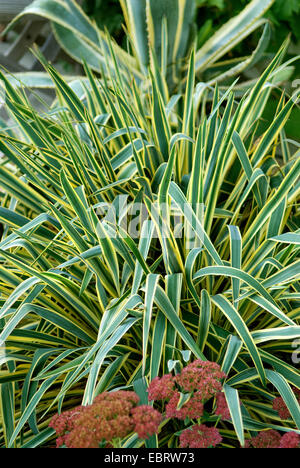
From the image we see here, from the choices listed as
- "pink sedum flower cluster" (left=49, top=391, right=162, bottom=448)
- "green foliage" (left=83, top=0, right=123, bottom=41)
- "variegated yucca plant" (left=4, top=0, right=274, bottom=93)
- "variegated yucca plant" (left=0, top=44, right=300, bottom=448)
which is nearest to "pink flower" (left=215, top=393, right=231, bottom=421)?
"variegated yucca plant" (left=0, top=44, right=300, bottom=448)

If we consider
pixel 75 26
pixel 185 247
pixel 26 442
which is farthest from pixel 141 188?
pixel 75 26

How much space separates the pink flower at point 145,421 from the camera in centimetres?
63

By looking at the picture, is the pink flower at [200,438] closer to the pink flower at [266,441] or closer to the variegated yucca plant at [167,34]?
the pink flower at [266,441]

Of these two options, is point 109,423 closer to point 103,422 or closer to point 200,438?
point 103,422

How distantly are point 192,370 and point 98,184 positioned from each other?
0.62 meters

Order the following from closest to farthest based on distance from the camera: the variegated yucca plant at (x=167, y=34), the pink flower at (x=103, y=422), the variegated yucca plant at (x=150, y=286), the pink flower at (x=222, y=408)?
the pink flower at (x=103, y=422) → the pink flower at (x=222, y=408) → the variegated yucca plant at (x=150, y=286) → the variegated yucca plant at (x=167, y=34)

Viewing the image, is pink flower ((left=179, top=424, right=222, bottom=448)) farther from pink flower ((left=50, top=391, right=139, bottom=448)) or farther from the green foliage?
the green foliage

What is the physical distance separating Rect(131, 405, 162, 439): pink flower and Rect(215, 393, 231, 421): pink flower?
126mm

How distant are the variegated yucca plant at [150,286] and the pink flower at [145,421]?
131mm

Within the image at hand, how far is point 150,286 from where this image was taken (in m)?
0.84

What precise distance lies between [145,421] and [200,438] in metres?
0.09

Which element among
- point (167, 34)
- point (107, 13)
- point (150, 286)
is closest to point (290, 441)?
point (150, 286)

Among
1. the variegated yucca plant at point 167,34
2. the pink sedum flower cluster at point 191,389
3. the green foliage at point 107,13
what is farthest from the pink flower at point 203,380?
the green foliage at point 107,13
